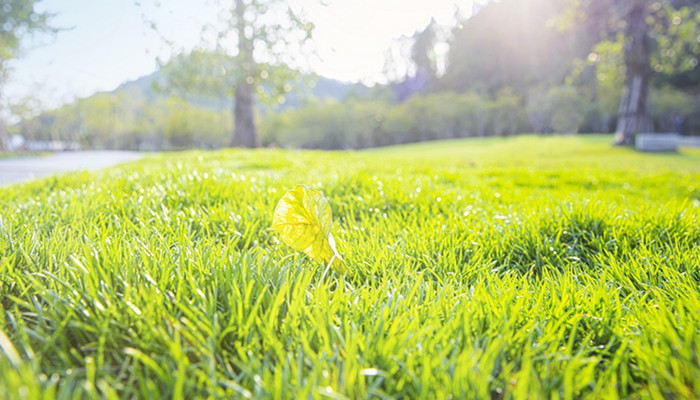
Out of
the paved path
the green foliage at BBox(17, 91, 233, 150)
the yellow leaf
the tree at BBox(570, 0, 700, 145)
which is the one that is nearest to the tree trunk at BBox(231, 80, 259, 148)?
the paved path

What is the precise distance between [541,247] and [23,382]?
2.08m

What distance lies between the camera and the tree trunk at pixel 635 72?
779 inches

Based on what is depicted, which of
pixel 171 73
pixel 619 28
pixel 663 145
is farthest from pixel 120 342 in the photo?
pixel 619 28

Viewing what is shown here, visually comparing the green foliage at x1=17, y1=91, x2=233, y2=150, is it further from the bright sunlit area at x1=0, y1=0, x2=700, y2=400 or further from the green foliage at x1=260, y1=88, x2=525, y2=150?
the bright sunlit area at x1=0, y1=0, x2=700, y2=400

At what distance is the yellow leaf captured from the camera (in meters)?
1.45

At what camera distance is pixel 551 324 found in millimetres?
1142

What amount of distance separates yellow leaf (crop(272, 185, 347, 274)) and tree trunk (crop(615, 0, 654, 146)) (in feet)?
81.6

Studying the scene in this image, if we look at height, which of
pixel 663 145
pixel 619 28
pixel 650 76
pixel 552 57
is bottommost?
pixel 663 145

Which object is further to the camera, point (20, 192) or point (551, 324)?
point (20, 192)

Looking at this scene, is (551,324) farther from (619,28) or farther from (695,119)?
(695,119)

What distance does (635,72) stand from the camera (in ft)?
66.6

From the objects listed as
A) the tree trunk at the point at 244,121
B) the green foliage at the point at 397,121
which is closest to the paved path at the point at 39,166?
the tree trunk at the point at 244,121

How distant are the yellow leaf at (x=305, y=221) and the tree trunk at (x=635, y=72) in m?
24.9

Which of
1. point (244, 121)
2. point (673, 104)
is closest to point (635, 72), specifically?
point (244, 121)
